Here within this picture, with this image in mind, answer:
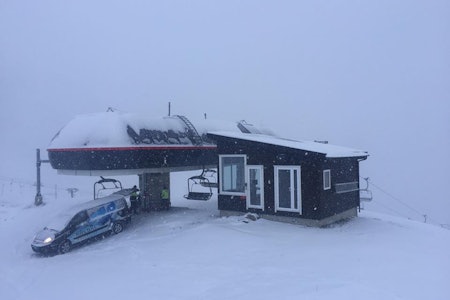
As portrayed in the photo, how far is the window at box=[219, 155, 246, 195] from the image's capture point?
62.0 ft

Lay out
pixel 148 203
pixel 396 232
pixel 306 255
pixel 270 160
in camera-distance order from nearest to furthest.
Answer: pixel 306 255, pixel 396 232, pixel 270 160, pixel 148 203

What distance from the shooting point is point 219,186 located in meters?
19.2

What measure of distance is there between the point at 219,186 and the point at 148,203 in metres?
5.70

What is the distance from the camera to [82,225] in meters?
17.3

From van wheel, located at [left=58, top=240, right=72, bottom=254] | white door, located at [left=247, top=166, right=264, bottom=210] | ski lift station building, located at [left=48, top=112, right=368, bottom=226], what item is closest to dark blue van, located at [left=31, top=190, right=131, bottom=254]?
van wheel, located at [left=58, top=240, right=72, bottom=254]

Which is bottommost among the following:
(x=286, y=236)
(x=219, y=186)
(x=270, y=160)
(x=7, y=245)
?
(x=7, y=245)

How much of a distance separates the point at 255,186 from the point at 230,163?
1671mm

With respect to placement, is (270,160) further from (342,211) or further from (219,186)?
(342,211)

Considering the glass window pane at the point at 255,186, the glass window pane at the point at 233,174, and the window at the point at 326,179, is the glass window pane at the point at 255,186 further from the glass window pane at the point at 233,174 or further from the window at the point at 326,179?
the window at the point at 326,179

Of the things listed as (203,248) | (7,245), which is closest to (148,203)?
(7,245)

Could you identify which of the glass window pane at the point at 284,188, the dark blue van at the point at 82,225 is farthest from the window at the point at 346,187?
the dark blue van at the point at 82,225

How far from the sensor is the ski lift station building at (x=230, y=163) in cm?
1741

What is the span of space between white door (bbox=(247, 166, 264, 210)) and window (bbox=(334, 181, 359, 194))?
139 inches

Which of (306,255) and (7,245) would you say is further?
(7,245)
